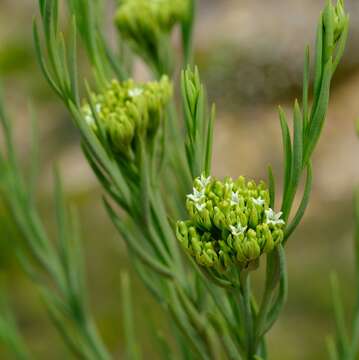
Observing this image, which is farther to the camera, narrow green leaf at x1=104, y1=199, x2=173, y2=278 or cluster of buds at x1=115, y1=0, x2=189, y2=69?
cluster of buds at x1=115, y1=0, x2=189, y2=69

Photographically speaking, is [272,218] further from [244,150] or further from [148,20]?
[244,150]

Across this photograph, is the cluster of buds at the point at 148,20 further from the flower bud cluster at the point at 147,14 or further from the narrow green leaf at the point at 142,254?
the narrow green leaf at the point at 142,254

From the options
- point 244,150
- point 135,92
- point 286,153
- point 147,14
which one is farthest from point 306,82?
point 244,150

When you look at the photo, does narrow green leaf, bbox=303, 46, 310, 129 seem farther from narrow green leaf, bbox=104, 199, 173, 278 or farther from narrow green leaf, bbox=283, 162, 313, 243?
narrow green leaf, bbox=104, 199, 173, 278

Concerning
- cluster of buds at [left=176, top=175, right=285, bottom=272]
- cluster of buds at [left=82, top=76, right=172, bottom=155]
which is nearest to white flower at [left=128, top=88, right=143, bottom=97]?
cluster of buds at [left=82, top=76, right=172, bottom=155]

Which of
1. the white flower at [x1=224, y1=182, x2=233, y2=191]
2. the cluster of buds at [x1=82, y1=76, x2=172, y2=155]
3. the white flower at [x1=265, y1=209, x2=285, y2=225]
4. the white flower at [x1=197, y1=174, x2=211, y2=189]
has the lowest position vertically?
the white flower at [x1=265, y1=209, x2=285, y2=225]

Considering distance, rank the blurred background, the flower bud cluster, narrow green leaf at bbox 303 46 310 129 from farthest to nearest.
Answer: the blurred background → the flower bud cluster → narrow green leaf at bbox 303 46 310 129
